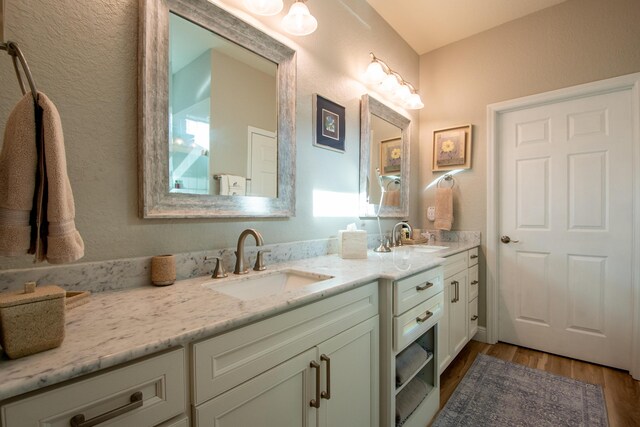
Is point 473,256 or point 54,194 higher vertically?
point 54,194

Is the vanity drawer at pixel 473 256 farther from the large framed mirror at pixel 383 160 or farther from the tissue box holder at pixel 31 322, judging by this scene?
the tissue box holder at pixel 31 322

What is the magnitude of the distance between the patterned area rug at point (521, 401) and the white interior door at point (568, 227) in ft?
1.49

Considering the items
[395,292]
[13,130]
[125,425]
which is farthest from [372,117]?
[125,425]

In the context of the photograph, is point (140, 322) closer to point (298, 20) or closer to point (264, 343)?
point (264, 343)

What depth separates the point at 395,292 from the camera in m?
1.26

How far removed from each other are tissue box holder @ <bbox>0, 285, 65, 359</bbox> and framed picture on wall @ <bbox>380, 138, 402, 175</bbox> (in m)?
2.16

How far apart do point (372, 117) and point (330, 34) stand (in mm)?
660

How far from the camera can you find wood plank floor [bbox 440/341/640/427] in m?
1.65

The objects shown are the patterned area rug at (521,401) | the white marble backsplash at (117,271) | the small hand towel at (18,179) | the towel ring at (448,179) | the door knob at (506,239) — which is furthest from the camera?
the towel ring at (448,179)

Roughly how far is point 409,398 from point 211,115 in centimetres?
170

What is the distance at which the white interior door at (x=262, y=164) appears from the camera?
1.40 metres

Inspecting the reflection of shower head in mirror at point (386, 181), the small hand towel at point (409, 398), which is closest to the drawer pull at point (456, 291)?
the small hand towel at point (409, 398)

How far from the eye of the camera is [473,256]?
2457mm

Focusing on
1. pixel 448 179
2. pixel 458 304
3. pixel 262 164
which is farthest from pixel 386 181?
pixel 262 164
